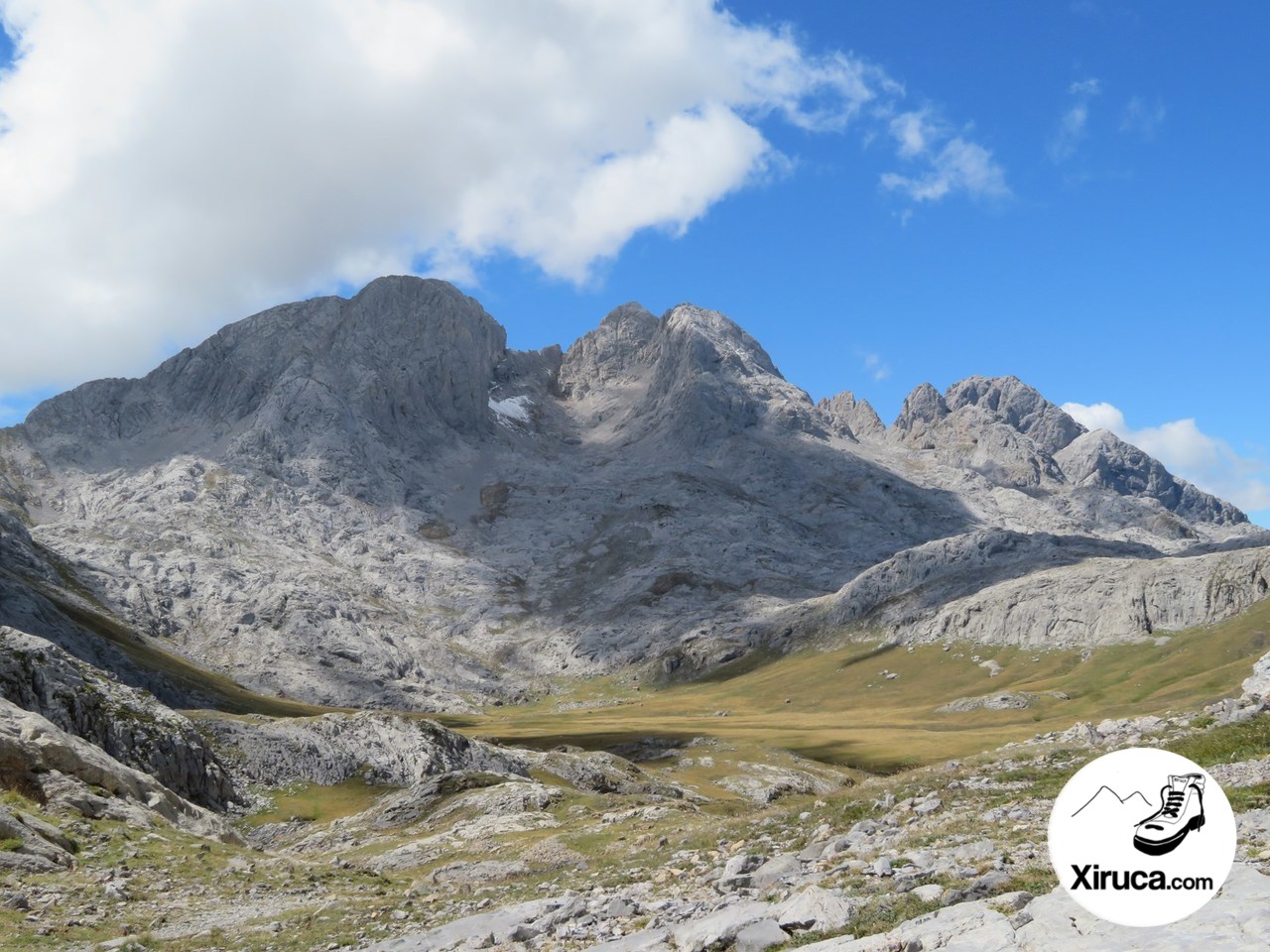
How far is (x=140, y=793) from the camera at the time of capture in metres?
40.1

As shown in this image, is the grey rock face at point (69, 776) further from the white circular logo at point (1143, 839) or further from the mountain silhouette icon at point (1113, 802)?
the mountain silhouette icon at point (1113, 802)

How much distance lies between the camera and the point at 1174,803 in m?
13.2

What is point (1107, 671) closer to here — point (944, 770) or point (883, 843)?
point (944, 770)

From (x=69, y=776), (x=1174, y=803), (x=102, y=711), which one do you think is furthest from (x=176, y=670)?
(x=1174, y=803)

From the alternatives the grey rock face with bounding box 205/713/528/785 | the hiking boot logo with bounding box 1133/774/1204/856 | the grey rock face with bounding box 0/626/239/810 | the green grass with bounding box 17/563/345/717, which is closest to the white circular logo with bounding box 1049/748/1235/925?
the hiking boot logo with bounding box 1133/774/1204/856

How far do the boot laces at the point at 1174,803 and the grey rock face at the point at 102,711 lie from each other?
2047 inches

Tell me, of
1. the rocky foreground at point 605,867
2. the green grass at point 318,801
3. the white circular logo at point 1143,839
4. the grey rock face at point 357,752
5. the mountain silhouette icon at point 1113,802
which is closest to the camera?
the white circular logo at point 1143,839

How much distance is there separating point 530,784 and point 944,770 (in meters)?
27.1

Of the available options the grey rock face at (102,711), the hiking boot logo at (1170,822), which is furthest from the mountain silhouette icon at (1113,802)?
the grey rock face at (102,711)

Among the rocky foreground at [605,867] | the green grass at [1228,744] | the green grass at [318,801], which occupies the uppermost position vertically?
the green grass at [1228,744]

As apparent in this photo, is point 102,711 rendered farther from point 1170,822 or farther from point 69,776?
point 1170,822

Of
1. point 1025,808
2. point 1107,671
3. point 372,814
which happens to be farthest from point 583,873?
point 1107,671

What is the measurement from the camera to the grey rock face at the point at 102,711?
51.2 meters

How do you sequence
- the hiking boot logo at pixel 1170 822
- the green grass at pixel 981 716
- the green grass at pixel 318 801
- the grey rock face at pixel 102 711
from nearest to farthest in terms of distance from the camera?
the hiking boot logo at pixel 1170 822 < the grey rock face at pixel 102 711 < the green grass at pixel 318 801 < the green grass at pixel 981 716
